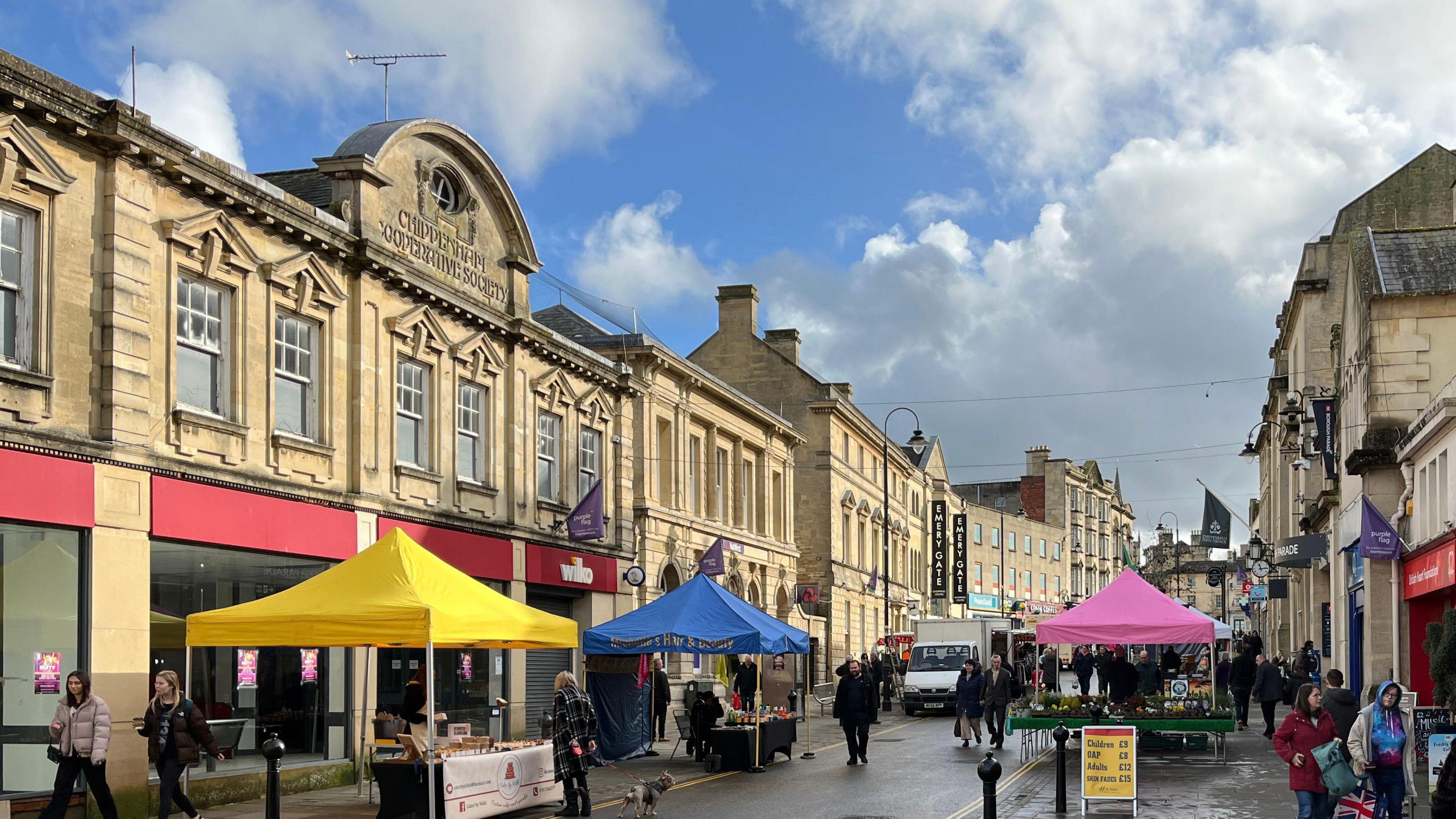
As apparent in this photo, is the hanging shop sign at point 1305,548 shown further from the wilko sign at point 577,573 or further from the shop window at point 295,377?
the shop window at point 295,377

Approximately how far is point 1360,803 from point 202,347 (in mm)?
13801

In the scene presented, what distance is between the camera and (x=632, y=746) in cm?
2409

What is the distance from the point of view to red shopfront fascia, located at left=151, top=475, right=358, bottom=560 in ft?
54.0

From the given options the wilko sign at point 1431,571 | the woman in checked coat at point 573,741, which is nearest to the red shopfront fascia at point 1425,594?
the wilko sign at point 1431,571

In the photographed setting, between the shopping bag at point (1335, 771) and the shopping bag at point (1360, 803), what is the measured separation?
736 mm

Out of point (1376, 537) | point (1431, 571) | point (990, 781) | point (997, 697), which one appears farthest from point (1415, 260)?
point (990, 781)

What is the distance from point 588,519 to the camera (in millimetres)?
27062

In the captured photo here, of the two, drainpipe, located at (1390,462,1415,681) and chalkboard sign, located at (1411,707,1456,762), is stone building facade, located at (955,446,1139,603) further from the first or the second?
chalkboard sign, located at (1411,707,1456,762)

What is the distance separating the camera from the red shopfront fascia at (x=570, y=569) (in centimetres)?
2667

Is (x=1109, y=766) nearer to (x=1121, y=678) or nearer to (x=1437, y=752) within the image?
(x=1437, y=752)

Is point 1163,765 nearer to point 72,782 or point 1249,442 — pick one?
point 72,782

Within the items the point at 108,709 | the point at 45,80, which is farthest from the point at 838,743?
the point at 45,80

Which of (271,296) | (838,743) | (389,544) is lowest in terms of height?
(838,743)

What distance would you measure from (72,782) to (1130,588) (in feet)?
54.7
